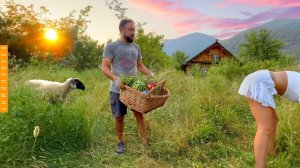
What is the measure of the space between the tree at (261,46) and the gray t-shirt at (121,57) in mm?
33979

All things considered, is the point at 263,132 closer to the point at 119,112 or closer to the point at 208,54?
the point at 119,112

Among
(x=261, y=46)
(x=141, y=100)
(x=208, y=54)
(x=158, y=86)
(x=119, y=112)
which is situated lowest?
(x=119, y=112)

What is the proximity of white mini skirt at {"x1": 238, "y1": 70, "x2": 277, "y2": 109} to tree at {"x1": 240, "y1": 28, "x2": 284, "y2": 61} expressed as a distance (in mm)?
35323

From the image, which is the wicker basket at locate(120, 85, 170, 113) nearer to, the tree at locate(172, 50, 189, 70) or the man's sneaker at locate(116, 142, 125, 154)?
the man's sneaker at locate(116, 142, 125, 154)

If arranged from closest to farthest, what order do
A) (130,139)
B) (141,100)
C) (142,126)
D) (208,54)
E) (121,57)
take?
(141,100)
(121,57)
(142,126)
(130,139)
(208,54)

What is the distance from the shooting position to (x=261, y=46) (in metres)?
38.6

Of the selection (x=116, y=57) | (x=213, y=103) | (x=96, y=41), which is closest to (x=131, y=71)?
(x=116, y=57)

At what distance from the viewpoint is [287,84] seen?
3652 millimetres

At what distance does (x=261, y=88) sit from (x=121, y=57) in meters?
2.21

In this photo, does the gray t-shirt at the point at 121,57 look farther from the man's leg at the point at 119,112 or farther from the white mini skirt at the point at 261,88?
the white mini skirt at the point at 261,88

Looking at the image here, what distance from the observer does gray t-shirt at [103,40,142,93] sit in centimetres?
528

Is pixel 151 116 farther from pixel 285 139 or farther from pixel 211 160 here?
pixel 285 139

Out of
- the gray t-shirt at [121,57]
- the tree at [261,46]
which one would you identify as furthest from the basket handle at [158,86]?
the tree at [261,46]

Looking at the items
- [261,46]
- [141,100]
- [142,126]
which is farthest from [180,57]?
[141,100]
